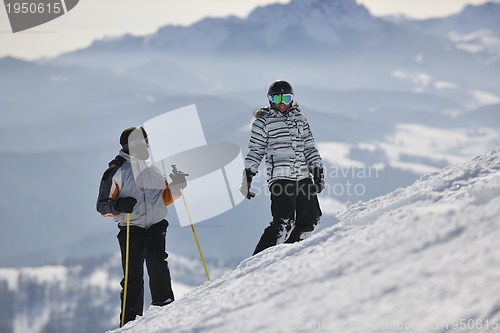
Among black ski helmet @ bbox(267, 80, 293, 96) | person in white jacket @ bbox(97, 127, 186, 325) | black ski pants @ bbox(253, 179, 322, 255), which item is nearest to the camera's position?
person in white jacket @ bbox(97, 127, 186, 325)

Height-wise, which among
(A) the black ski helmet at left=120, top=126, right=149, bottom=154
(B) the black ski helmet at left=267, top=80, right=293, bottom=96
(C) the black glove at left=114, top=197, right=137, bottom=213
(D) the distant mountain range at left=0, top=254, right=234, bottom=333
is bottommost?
(D) the distant mountain range at left=0, top=254, right=234, bottom=333

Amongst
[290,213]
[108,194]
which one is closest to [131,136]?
[108,194]

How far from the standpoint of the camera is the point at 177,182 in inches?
266

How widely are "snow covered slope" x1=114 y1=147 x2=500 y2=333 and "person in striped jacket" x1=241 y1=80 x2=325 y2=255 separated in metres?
1.55

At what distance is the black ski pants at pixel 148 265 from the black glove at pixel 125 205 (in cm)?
43

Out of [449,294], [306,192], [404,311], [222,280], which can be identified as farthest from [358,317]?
[306,192]

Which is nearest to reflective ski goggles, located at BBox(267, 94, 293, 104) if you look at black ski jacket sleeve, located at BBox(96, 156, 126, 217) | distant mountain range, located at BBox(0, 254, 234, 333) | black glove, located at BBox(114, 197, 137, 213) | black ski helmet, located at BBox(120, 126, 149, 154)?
black ski helmet, located at BBox(120, 126, 149, 154)

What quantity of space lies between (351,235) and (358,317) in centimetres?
139

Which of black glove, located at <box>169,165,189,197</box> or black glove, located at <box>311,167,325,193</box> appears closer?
black glove, located at <box>169,165,189,197</box>

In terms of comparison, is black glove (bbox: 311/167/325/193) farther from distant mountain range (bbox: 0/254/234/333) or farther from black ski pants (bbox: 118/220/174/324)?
distant mountain range (bbox: 0/254/234/333)

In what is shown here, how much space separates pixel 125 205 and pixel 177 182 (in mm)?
847

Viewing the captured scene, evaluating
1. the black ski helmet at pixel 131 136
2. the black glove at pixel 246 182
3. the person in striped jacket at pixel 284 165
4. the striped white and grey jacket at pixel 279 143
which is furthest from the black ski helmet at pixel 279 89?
the black ski helmet at pixel 131 136

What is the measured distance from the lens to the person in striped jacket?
→ 22.1ft

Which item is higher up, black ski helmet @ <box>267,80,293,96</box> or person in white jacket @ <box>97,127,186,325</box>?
black ski helmet @ <box>267,80,293,96</box>
